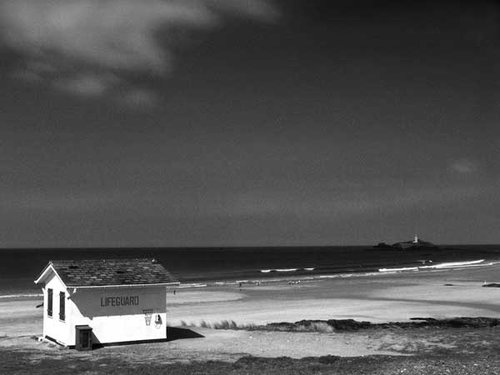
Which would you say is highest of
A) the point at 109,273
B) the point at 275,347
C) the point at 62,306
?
the point at 109,273

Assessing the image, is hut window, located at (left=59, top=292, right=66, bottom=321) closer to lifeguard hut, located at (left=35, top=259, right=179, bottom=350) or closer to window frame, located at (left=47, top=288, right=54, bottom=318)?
lifeguard hut, located at (left=35, top=259, right=179, bottom=350)

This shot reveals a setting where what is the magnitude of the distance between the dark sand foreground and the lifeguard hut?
27.0 inches

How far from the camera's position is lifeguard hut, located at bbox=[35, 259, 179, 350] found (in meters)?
24.6

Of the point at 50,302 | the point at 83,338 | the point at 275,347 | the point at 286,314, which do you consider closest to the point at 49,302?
the point at 50,302

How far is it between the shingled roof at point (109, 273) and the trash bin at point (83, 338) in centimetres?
154

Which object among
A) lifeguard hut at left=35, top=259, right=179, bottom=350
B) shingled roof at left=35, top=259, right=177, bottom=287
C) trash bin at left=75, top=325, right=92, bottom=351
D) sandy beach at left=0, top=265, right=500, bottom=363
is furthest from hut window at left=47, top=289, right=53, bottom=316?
trash bin at left=75, top=325, right=92, bottom=351

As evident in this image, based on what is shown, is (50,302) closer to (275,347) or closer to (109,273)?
(109,273)

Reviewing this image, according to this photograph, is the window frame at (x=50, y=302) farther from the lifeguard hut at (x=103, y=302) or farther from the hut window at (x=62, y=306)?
the hut window at (x=62, y=306)

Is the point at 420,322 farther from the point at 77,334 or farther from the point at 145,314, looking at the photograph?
the point at 77,334

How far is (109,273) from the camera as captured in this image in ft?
85.0

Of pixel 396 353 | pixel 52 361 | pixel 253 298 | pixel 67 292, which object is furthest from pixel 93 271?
pixel 253 298

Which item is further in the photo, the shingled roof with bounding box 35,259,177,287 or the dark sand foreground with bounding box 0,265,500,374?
the shingled roof with bounding box 35,259,177,287

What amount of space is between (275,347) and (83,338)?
6.77m

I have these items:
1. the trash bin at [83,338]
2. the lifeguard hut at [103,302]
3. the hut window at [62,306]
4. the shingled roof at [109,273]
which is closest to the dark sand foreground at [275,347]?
the trash bin at [83,338]
